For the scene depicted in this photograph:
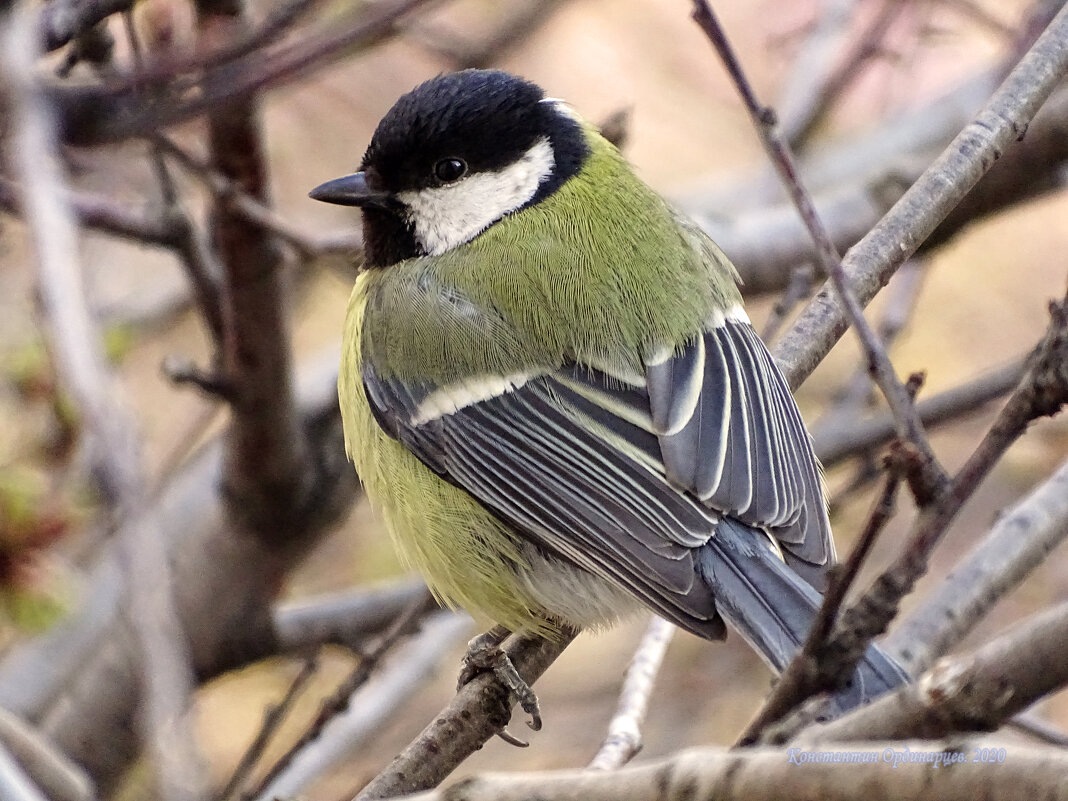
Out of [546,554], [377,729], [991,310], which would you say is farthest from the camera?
[991,310]

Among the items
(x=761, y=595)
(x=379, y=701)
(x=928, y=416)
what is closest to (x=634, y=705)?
(x=761, y=595)

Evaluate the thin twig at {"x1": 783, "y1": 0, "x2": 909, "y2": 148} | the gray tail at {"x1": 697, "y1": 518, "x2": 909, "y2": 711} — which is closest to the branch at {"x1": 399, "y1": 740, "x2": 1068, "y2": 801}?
the gray tail at {"x1": 697, "y1": 518, "x2": 909, "y2": 711}

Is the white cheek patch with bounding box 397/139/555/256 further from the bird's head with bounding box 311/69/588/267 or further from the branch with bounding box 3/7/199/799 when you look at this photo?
the branch with bounding box 3/7/199/799

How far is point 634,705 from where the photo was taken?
1804 millimetres

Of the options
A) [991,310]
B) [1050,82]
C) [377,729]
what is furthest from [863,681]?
[991,310]

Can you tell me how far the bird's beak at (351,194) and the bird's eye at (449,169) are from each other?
10 cm

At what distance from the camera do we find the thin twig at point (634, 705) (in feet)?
5.39

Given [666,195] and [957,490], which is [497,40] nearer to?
[666,195]

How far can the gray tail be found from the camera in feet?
4.93

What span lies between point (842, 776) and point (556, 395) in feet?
3.82

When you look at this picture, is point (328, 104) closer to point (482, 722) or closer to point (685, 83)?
point (685, 83)

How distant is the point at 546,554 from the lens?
6.09 feet

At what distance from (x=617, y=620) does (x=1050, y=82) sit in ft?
3.30

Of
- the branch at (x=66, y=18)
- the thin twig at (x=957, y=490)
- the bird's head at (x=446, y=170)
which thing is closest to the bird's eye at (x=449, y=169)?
the bird's head at (x=446, y=170)
